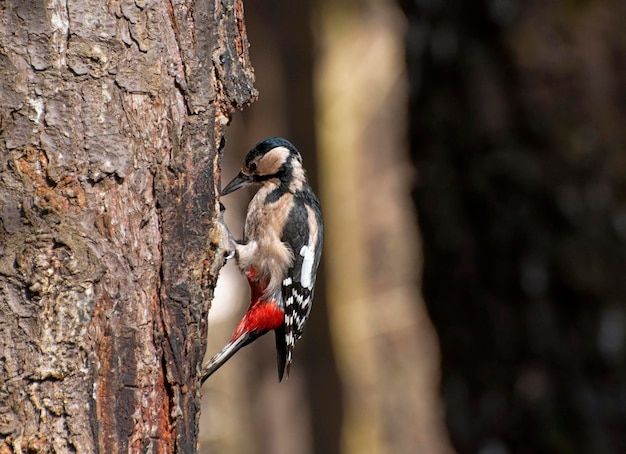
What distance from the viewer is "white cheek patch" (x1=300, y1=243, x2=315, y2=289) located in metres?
3.73

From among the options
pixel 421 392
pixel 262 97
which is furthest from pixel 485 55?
pixel 421 392

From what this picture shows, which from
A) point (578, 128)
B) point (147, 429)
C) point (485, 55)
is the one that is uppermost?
point (485, 55)

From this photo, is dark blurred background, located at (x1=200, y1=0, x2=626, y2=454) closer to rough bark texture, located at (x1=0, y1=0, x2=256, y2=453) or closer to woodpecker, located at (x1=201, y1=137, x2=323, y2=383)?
woodpecker, located at (x1=201, y1=137, x2=323, y2=383)

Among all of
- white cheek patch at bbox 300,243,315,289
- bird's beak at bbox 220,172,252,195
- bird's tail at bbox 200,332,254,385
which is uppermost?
bird's beak at bbox 220,172,252,195

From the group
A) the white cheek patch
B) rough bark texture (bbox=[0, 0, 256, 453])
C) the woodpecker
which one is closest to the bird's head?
the woodpecker

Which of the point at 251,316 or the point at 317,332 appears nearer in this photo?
the point at 251,316

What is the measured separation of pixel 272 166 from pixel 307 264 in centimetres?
45

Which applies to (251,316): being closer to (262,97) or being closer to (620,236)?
(620,236)

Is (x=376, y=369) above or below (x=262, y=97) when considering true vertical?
below

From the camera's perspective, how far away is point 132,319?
2.11m

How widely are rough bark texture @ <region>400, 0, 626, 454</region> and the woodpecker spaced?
62 cm

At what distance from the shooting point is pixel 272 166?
3781 millimetres

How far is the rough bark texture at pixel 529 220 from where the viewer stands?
3691mm

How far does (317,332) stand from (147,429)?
198 inches
